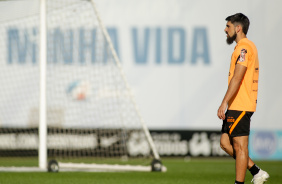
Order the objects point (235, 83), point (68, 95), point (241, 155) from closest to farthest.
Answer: point (235, 83)
point (241, 155)
point (68, 95)

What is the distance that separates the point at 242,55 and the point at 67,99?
8.25 metres

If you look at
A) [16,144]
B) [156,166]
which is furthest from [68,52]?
[156,166]

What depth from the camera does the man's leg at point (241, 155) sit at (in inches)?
204

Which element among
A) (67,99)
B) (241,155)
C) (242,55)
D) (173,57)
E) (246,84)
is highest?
(242,55)

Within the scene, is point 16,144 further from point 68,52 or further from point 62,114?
point 68,52

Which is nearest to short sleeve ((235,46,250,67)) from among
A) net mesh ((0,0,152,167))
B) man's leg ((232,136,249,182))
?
man's leg ((232,136,249,182))

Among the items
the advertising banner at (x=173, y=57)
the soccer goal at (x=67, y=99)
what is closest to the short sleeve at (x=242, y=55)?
the soccer goal at (x=67, y=99)

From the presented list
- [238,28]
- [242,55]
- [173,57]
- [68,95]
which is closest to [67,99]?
[68,95]

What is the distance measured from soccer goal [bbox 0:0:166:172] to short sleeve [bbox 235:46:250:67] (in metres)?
6.33

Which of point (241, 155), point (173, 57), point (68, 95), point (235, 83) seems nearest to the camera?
point (235, 83)

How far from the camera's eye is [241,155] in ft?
17.1

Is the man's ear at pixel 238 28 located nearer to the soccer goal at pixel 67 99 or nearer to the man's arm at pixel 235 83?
the man's arm at pixel 235 83

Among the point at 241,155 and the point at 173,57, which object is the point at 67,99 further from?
the point at 241,155

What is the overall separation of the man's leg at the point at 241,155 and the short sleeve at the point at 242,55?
1.99 feet
